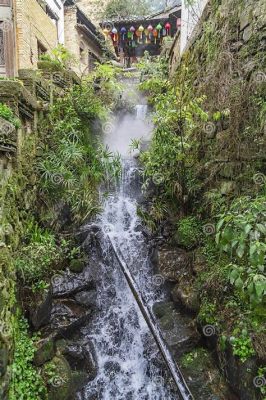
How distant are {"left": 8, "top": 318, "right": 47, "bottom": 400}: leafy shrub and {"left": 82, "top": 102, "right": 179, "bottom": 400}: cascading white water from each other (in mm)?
996

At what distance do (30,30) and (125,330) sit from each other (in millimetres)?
11585

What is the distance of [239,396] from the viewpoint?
188 inches

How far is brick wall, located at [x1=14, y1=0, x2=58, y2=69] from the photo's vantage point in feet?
38.8

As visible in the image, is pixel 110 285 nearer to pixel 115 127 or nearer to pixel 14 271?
pixel 14 271

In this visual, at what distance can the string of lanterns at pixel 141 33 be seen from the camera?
17.8m

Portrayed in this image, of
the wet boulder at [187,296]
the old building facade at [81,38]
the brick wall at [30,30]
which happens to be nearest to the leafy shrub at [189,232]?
the wet boulder at [187,296]

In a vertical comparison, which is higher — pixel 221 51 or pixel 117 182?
pixel 221 51

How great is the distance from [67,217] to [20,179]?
1.72m

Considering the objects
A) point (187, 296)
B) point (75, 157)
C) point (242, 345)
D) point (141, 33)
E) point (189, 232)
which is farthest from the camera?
point (141, 33)

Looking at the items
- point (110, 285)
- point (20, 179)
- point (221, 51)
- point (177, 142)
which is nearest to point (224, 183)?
point (177, 142)

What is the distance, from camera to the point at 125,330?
647cm

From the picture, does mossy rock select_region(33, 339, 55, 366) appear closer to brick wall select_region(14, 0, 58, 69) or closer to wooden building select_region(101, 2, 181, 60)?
brick wall select_region(14, 0, 58, 69)

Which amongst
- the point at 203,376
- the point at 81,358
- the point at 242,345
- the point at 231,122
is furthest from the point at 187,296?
the point at 231,122

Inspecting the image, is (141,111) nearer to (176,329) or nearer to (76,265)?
(76,265)
